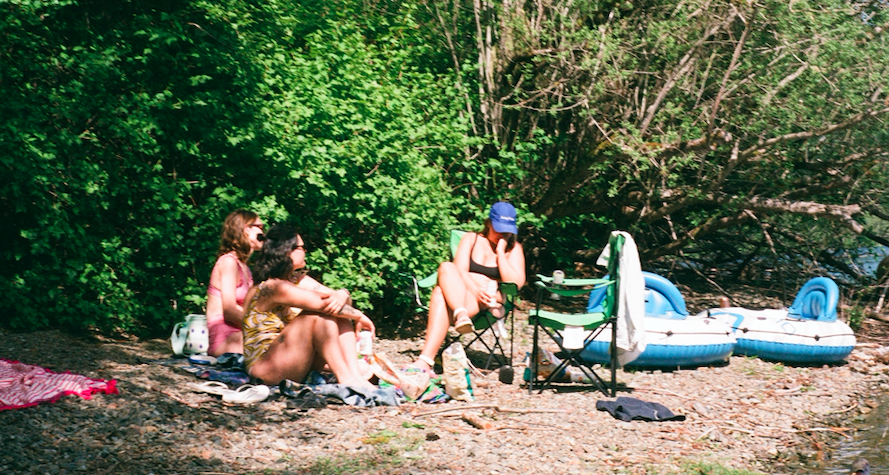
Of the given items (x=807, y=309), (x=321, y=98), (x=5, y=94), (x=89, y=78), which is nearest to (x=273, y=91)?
(x=321, y=98)

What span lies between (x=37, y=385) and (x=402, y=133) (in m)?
3.72

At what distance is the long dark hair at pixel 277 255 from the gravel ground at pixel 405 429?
75 centimetres

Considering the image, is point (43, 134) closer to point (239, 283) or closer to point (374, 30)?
point (239, 283)

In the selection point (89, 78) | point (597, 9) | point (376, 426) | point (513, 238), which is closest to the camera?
point (376, 426)

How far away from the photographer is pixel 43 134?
5.38 meters

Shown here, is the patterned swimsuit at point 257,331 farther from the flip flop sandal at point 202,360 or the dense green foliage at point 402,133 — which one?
the dense green foliage at point 402,133

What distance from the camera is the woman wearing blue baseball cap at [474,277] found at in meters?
5.57

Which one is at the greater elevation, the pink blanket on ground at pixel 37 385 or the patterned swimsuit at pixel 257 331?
the patterned swimsuit at pixel 257 331

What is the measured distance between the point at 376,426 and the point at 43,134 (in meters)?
3.06

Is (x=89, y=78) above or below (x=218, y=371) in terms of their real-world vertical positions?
above

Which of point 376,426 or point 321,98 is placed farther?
point 321,98

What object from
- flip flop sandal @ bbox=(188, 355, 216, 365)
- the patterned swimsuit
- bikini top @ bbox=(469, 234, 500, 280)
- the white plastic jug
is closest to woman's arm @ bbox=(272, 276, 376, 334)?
the patterned swimsuit

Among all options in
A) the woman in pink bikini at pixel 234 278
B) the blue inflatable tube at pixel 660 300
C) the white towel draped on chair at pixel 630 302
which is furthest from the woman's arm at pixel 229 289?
the blue inflatable tube at pixel 660 300

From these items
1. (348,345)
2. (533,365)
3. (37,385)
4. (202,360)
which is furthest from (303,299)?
(533,365)
